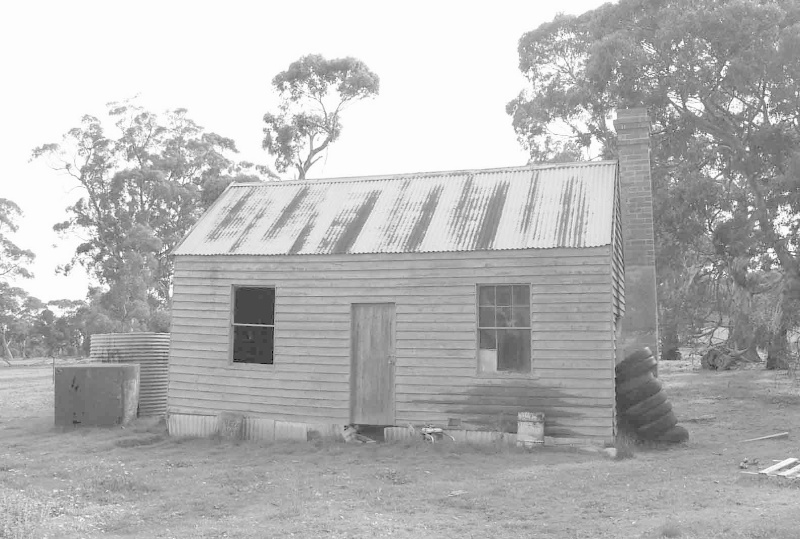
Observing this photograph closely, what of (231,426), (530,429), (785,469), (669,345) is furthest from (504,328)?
(669,345)

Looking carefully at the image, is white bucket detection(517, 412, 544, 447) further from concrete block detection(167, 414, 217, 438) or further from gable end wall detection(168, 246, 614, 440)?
concrete block detection(167, 414, 217, 438)

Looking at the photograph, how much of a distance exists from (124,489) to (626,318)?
9947mm

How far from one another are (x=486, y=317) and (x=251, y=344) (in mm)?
5396

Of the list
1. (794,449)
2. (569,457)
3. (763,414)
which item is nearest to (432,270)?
(569,457)

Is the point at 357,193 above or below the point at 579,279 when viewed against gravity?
above

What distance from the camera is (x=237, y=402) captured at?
554 inches

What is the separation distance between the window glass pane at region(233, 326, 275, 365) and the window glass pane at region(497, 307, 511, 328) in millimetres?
4522

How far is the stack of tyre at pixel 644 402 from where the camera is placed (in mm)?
12695

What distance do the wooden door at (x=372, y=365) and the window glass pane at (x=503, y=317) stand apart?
6.09 ft

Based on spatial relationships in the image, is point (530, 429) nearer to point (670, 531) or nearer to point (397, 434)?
point (397, 434)

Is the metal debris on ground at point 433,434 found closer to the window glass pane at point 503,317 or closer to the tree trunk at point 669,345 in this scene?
the window glass pane at point 503,317

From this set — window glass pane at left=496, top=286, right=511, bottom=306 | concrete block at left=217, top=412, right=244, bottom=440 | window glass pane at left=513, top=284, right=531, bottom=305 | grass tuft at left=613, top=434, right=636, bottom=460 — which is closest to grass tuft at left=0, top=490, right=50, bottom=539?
concrete block at left=217, top=412, right=244, bottom=440

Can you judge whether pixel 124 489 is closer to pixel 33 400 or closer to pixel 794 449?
pixel 794 449

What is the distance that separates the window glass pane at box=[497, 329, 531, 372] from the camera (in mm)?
12516
